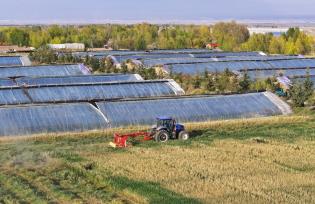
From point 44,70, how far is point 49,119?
61.8ft

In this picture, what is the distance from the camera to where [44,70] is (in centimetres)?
4259

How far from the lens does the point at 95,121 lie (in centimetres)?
2489

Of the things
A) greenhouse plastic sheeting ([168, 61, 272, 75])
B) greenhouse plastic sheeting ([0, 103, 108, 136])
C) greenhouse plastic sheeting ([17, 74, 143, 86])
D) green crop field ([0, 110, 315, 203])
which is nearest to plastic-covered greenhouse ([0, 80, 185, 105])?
greenhouse plastic sheeting ([0, 103, 108, 136])

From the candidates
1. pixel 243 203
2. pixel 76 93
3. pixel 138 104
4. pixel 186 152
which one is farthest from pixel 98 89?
pixel 243 203

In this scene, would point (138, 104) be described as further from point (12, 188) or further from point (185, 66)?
point (185, 66)

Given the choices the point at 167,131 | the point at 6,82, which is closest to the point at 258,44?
the point at 6,82

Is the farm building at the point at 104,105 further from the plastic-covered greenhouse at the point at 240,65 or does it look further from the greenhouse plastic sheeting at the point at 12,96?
the plastic-covered greenhouse at the point at 240,65

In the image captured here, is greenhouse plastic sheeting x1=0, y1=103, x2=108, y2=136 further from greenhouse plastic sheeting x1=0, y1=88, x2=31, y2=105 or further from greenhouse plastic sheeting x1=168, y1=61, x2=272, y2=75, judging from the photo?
greenhouse plastic sheeting x1=168, y1=61, x2=272, y2=75

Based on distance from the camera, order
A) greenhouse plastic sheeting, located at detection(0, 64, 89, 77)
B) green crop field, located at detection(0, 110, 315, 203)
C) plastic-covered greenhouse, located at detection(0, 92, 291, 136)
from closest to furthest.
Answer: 1. green crop field, located at detection(0, 110, 315, 203)
2. plastic-covered greenhouse, located at detection(0, 92, 291, 136)
3. greenhouse plastic sheeting, located at detection(0, 64, 89, 77)

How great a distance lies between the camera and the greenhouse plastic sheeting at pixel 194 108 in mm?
25812

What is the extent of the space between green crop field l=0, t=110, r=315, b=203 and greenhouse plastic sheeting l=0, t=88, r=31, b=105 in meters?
5.75

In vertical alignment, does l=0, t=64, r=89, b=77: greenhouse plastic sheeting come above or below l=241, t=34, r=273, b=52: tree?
above

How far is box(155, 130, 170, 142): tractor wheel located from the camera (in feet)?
73.1

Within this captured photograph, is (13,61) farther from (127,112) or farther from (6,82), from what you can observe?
(127,112)
